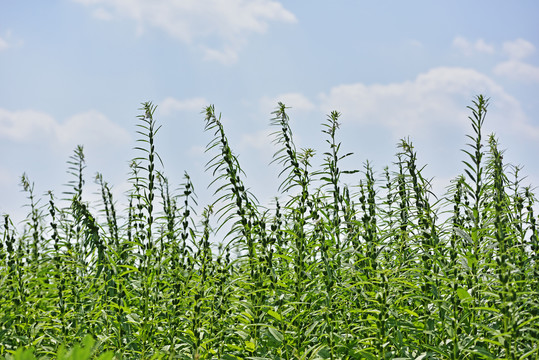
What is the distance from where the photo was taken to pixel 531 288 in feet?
11.7

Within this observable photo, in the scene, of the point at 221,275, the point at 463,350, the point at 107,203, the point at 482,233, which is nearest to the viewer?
the point at 463,350

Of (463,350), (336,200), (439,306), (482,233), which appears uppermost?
(336,200)

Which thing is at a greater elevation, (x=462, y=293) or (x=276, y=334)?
(x=462, y=293)

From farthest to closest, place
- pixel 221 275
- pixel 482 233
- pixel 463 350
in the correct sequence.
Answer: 1. pixel 221 275
2. pixel 482 233
3. pixel 463 350

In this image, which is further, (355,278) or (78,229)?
(78,229)

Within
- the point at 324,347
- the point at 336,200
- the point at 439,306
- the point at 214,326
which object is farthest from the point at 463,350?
the point at 214,326

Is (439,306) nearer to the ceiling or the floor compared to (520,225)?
nearer to the floor

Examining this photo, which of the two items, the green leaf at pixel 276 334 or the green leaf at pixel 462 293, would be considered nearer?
the green leaf at pixel 462 293

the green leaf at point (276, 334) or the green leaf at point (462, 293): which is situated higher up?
the green leaf at point (462, 293)

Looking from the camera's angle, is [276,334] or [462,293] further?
[276,334]

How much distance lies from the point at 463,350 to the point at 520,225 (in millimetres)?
1421

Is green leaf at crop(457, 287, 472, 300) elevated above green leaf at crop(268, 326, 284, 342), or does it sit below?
above

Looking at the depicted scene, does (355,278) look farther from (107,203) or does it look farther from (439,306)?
(107,203)

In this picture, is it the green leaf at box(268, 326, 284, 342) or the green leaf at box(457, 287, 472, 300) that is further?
the green leaf at box(268, 326, 284, 342)
